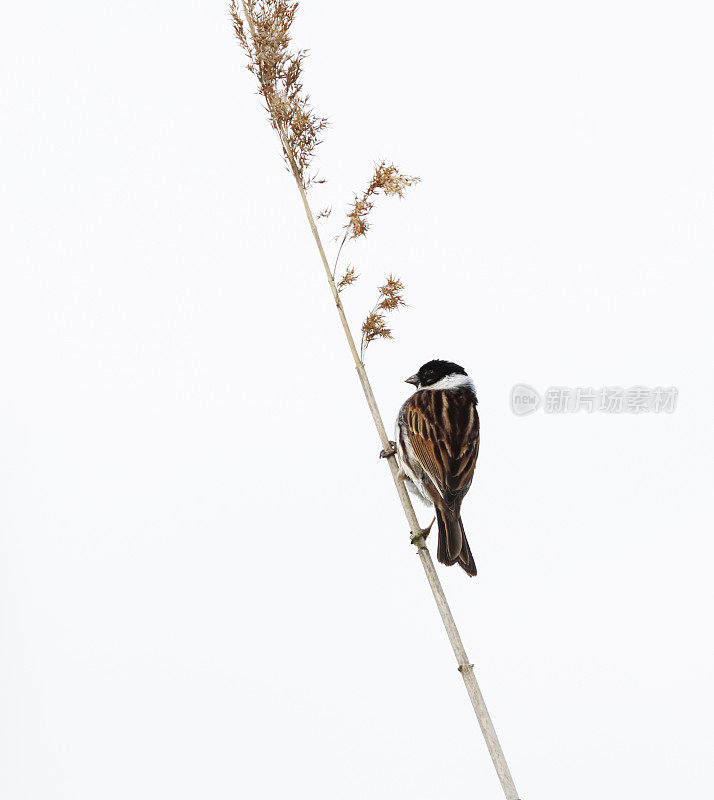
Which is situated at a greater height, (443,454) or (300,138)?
(300,138)

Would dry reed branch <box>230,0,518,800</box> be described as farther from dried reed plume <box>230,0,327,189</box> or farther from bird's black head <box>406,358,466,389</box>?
bird's black head <box>406,358,466,389</box>

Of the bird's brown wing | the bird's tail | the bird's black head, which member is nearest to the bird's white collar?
the bird's black head

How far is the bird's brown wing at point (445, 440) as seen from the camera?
357 centimetres

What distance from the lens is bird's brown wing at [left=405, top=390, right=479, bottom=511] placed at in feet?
11.7

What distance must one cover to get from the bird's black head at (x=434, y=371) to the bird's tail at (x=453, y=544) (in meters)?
0.90

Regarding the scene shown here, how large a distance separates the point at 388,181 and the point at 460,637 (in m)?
1.40

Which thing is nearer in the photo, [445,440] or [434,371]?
[445,440]

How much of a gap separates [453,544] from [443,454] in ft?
1.41

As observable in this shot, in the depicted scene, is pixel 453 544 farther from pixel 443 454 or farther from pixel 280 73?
pixel 280 73

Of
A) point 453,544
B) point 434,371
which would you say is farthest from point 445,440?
point 434,371

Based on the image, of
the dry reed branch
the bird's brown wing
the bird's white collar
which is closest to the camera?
the dry reed branch

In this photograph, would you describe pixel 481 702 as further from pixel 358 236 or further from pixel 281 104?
pixel 281 104

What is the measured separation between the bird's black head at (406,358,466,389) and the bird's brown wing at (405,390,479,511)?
264mm

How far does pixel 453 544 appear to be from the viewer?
132 inches
